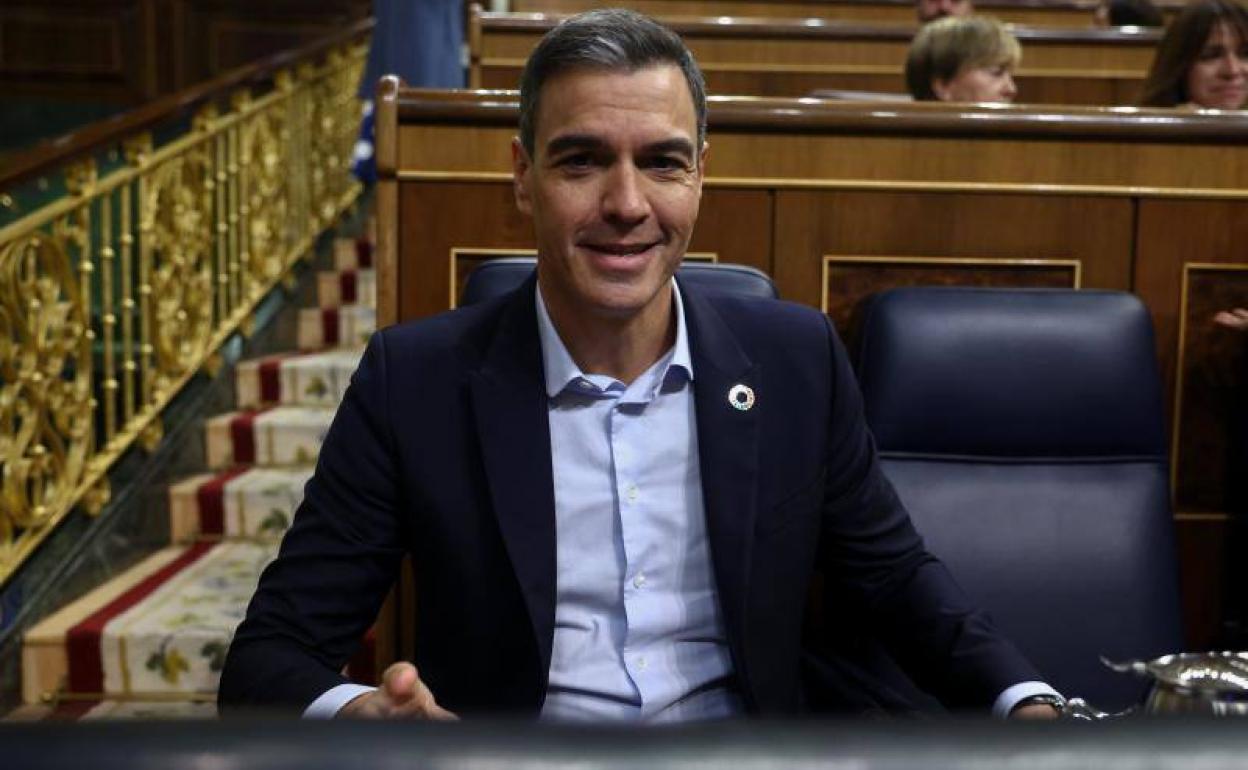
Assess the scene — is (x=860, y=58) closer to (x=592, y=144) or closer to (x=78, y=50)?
(x=592, y=144)

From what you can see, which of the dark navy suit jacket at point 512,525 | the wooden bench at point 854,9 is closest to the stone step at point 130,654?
the dark navy suit jacket at point 512,525

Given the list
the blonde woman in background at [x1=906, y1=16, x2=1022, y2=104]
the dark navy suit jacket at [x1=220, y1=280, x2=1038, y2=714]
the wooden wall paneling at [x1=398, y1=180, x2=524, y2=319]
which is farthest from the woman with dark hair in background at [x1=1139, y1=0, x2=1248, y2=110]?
the dark navy suit jacket at [x1=220, y1=280, x2=1038, y2=714]

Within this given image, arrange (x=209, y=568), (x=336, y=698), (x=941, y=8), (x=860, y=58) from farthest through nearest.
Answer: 1. (x=860, y=58)
2. (x=941, y=8)
3. (x=209, y=568)
4. (x=336, y=698)

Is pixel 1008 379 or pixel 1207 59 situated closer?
pixel 1008 379

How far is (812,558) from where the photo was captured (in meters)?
1.38

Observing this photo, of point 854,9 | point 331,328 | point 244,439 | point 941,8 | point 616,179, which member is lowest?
point 244,439

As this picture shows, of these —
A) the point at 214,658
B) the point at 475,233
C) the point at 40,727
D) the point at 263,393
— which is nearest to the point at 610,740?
the point at 40,727

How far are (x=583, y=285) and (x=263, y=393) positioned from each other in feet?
8.89

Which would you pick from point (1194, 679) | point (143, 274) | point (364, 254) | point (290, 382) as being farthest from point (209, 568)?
point (1194, 679)

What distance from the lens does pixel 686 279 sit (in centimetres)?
165

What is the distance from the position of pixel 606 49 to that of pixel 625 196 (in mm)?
132

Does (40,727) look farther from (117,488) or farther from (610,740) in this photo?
(117,488)

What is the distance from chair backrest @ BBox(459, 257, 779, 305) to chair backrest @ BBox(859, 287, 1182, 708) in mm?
169

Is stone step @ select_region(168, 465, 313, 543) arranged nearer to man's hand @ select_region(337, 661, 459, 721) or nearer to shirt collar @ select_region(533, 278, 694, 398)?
shirt collar @ select_region(533, 278, 694, 398)
